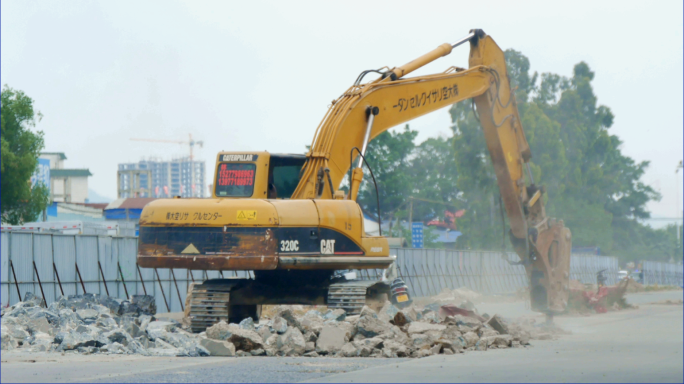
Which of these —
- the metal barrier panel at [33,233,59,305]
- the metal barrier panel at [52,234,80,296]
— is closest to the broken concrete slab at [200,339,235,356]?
the metal barrier panel at [33,233,59,305]

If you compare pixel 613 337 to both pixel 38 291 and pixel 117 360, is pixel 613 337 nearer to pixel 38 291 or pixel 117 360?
pixel 117 360

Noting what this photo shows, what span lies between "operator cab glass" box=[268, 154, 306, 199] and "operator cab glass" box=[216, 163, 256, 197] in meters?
0.41

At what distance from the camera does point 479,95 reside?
2114cm

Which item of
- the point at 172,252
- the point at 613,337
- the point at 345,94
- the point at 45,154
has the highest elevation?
the point at 45,154

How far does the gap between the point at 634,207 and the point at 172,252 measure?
76.2m

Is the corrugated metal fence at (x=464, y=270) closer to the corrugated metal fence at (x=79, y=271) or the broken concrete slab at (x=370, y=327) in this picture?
the corrugated metal fence at (x=79, y=271)

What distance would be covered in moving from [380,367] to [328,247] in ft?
12.1

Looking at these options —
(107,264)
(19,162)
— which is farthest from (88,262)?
(19,162)

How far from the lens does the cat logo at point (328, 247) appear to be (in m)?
15.2

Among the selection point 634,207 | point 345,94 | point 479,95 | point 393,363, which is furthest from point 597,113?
point 393,363

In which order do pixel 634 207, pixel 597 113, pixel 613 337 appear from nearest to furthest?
pixel 613 337 → pixel 597 113 → pixel 634 207

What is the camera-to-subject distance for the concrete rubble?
13867mm

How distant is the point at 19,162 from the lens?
1786 inches

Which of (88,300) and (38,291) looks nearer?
(88,300)
